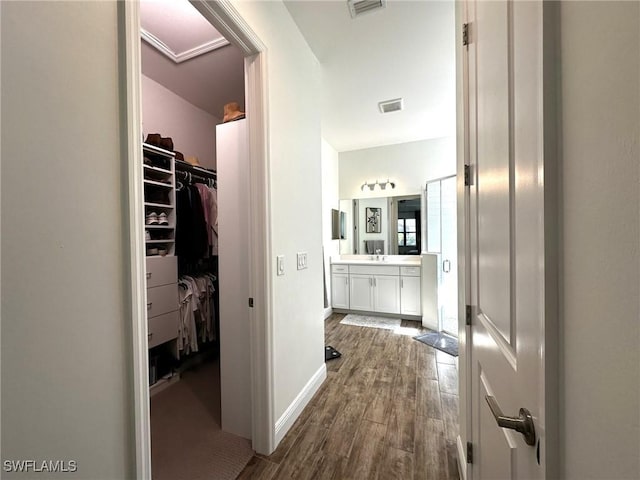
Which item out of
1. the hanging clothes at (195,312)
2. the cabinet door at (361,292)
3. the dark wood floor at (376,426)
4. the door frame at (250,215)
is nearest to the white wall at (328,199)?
the cabinet door at (361,292)

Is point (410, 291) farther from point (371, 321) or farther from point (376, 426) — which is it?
point (376, 426)

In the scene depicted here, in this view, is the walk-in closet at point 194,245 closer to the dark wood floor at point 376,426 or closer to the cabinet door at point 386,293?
the dark wood floor at point 376,426

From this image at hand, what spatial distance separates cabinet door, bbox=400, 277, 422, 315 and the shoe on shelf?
329 cm

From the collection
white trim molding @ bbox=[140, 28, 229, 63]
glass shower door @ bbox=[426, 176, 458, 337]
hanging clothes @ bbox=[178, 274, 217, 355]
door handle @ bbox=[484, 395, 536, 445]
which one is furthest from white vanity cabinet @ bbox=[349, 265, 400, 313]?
door handle @ bbox=[484, 395, 536, 445]

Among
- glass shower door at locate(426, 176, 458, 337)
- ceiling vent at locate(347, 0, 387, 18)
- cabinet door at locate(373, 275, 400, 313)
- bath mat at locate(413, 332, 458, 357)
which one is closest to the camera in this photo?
ceiling vent at locate(347, 0, 387, 18)

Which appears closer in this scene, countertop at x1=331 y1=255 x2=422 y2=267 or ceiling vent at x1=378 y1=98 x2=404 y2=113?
ceiling vent at x1=378 y1=98 x2=404 y2=113

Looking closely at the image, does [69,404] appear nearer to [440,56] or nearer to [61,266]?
[61,266]

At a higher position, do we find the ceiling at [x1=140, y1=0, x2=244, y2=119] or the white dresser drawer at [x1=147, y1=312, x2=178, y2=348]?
the ceiling at [x1=140, y1=0, x2=244, y2=119]

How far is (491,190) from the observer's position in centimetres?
76

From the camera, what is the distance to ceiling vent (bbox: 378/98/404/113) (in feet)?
9.76

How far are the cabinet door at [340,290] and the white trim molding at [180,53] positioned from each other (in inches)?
131

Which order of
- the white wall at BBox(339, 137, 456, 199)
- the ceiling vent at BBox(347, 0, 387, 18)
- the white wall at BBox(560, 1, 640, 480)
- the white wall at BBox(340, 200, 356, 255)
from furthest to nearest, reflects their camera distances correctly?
the white wall at BBox(340, 200, 356, 255) < the white wall at BBox(339, 137, 456, 199) < the ceiling vent at BBox(347, 0, 387, 18) < the white wall at BBox(560, 1, 640, 480)

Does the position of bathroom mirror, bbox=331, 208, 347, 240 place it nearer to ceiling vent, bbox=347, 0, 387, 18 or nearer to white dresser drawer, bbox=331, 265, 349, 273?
white dresser drawer, bbox=331, 265, 349, 273

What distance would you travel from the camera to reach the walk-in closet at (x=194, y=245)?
1.65 metres
